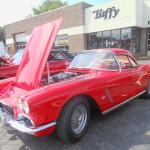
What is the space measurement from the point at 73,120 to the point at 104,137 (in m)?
0.62

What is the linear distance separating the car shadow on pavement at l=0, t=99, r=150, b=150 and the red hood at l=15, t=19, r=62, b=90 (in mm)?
942

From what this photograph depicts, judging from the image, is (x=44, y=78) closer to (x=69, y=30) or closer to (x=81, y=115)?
(x=81, y=115)

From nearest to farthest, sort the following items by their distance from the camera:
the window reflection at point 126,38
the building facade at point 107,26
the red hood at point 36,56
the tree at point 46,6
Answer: the red hood at point 36,56 → the building facade at point 107,26 → the window reflection at point 126,38 → the tree at point 46,6

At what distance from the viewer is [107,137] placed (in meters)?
3.35

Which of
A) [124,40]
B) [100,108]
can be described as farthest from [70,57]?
[124,40]

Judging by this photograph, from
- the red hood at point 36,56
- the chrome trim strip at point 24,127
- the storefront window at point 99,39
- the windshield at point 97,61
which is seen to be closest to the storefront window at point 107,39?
the storefront window at point 99,39

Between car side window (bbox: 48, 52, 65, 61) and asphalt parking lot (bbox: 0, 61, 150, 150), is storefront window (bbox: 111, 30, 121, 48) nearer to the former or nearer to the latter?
car side window (bbox: 48, 52, 65, 61)

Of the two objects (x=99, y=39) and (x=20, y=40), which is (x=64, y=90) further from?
(x=20, y=40)

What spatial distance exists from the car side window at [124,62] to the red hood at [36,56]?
1776 millimetres

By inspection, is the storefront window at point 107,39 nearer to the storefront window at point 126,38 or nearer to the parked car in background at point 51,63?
the storefront window at point 126,38

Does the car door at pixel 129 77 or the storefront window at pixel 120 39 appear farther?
the storefront window at pixel 120 39

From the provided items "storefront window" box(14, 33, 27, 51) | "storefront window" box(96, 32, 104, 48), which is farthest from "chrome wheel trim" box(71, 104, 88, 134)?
"storefront window" box(14, 33, 27, 51)

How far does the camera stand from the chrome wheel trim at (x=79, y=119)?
3.27 m

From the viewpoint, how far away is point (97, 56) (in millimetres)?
4422
